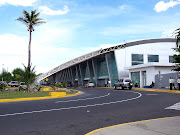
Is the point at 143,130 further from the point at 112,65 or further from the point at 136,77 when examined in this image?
the point at 112,65

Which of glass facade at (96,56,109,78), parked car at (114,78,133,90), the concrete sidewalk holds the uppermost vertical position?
glass facade at (96,56,109,78)

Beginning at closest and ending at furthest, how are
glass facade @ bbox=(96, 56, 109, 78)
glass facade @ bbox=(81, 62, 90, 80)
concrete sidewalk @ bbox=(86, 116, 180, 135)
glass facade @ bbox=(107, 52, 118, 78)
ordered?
concrete sidewalk @ bbox=(86, 116, 180, 135) < glass facade @ bbox=(107, 52, 118, 78) < glass facade @ bbox=(96, 56, 109, 78) < glass facade @ bbox=(81, 62, 90, 80)

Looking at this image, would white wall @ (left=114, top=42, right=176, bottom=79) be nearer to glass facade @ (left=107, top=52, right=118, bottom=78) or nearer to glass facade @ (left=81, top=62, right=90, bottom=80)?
glass facade @ (left=107, top=52, right=118, bottom=78)

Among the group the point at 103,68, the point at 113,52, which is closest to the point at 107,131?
the point at 113,52

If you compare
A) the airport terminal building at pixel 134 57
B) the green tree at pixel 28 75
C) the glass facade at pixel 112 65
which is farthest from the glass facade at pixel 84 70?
the green tree at pixel 28 75

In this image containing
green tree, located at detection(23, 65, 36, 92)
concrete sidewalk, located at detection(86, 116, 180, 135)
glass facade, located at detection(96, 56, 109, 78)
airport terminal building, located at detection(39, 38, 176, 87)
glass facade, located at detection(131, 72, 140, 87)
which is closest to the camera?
concrete sidewalk, located at detection(86, 116, 180, 135)

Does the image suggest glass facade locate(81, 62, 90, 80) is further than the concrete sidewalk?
Yes

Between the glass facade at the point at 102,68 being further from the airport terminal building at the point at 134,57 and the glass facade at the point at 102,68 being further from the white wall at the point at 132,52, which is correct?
the white wall at the point at 132,52

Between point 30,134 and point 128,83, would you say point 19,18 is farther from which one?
point 30,134

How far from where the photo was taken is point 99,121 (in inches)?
315

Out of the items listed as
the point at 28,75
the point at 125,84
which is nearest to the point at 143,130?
the point at 28,75

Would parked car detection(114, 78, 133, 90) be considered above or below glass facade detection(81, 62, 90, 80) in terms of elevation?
below

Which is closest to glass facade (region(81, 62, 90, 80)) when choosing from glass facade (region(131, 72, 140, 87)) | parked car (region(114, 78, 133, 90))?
glass facade (region(131, 72, 140, 87))

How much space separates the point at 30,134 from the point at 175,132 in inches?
164
